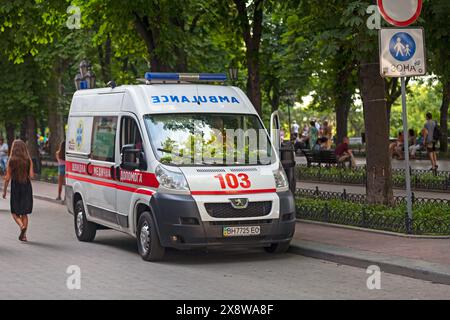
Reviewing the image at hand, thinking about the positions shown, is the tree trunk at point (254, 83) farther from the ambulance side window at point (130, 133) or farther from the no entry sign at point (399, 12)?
the ambulance side window at point (130, 133)

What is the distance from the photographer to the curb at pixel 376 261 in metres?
11.4

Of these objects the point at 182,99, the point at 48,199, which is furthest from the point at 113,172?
the point at 48,199

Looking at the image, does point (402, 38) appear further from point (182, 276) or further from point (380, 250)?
point (182, 276)

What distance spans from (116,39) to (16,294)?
1782 centimetres

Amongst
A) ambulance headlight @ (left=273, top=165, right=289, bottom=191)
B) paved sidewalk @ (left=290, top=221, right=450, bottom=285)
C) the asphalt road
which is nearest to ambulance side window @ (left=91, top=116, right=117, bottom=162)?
the asphalt road

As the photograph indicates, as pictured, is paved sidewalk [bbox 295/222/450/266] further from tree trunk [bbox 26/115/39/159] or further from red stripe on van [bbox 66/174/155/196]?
tree trunk [bbox 26/115/39/159]

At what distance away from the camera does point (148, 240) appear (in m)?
13.5

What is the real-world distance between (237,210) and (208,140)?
49.0 inches

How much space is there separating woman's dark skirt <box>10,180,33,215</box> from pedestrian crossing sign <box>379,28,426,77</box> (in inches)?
241

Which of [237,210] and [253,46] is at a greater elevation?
[253,46]

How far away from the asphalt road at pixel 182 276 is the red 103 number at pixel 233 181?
3.42ft

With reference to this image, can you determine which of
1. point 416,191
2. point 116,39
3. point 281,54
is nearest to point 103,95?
point 416,191

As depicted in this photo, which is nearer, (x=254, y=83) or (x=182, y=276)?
(x=182, y=276)
